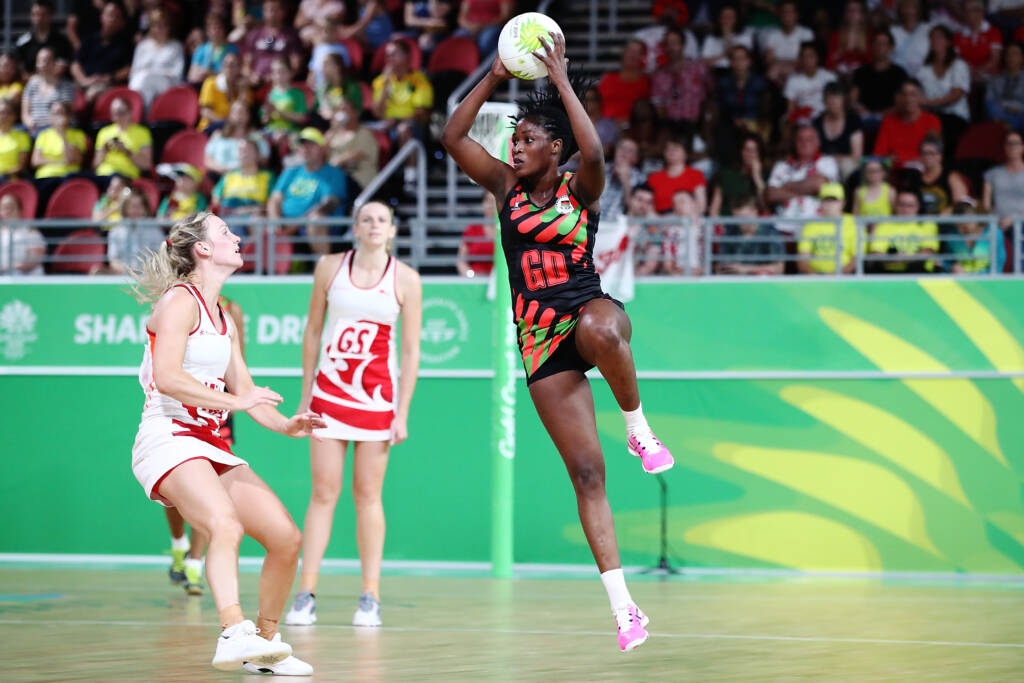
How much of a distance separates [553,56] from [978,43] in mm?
9368

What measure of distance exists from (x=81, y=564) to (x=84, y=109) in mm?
6606

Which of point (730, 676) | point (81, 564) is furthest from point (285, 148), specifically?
point (730, 676)

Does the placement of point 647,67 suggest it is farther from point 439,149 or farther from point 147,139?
point 147,139

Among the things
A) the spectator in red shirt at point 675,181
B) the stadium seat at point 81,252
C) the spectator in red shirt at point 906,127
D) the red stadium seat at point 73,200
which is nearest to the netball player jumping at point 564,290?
the spectator in red shirt at point 675,181

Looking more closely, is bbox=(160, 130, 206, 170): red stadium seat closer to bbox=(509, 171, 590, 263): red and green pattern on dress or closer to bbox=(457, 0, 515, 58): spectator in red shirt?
bbox=(457, 0, 515, 58): spectator in red shirt

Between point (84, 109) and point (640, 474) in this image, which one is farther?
point (84, 109)

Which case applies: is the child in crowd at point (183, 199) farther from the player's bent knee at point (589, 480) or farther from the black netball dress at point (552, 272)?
the player's bent knee at point (589, 480)

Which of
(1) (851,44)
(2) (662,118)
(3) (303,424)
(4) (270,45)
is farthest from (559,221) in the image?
(4) (270,45)

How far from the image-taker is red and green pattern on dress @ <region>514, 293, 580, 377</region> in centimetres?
605

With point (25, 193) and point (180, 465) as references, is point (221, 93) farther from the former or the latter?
point (180, 465)

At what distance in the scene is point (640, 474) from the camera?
37.4 feet

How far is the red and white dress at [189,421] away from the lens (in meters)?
5.70

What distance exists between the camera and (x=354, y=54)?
51.7 feet

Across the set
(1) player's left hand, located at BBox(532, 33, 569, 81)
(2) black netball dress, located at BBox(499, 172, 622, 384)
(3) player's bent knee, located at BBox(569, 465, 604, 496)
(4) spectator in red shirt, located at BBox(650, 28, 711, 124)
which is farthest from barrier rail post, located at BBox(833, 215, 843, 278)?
(3) player's bent knee, located at BBox(569, 465, 604, 496)
